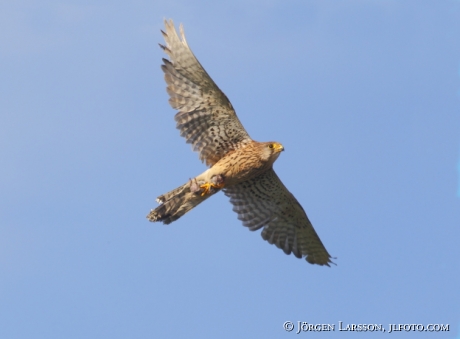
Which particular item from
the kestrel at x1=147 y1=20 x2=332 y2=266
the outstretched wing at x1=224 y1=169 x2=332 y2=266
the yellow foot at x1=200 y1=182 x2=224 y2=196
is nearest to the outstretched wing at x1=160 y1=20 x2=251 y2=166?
the kestrel at x1=147 y1=20 x2=332 y2=266

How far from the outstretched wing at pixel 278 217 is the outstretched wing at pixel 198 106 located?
1.26 metres

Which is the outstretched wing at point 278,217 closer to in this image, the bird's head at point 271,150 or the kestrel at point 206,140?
the kestrel at point 206,140

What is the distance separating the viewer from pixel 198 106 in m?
15.1

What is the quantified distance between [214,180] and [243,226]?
1.99m

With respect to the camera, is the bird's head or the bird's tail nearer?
the bird's head

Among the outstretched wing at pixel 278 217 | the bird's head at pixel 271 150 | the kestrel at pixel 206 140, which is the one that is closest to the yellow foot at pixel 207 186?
the kestrel at pixel 206 140

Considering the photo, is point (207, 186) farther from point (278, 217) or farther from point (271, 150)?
point (278, 217)

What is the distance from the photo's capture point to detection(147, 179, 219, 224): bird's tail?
1529 centimetres

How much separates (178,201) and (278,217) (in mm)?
2652

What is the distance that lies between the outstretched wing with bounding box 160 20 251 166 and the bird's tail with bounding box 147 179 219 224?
61cm

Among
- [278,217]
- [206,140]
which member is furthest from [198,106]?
[278,217]

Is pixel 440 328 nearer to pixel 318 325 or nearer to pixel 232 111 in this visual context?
pixel 318 325

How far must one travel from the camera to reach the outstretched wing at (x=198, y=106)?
14797mm

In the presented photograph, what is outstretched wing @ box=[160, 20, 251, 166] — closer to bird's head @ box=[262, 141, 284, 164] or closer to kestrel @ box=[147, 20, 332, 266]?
kestrel @ box=[147, 20, 332, 266]
